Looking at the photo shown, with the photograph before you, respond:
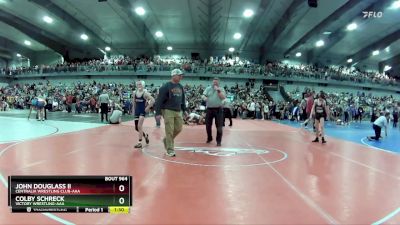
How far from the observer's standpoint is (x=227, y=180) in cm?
496

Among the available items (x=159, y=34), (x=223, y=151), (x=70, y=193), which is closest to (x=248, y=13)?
(x=159, y=34)

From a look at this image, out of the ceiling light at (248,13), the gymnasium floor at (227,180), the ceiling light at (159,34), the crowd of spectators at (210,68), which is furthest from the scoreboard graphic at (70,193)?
the ceiling light at (159,34)

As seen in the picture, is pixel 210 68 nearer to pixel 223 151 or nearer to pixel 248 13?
pixel 248 13

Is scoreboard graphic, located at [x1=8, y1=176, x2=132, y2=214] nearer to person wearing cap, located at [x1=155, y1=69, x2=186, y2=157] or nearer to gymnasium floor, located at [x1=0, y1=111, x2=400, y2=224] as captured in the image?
gymnasium floor, located at [x1=0, y1=111, x2=400, y2=224]

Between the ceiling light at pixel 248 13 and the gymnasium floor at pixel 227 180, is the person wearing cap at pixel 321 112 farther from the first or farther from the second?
the ceiling light at pixel 248 13

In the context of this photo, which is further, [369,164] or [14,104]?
[14,104]

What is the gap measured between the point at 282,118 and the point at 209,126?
758 inches

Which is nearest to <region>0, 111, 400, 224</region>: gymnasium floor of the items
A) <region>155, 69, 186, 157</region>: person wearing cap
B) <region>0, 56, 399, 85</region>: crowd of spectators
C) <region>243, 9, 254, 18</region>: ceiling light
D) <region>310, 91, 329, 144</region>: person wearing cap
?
<region>155, 69, 186, 157</region>: person wearing cap

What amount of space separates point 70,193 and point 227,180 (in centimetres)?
265

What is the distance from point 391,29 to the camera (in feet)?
107

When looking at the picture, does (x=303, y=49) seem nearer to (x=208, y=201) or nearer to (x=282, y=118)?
(x=282, y=118)

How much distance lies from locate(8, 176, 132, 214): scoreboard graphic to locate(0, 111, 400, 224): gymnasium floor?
423mm

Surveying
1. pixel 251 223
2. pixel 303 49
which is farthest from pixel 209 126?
pixel 303 49

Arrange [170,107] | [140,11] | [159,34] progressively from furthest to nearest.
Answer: [159,34], [140,11], [170,107]
